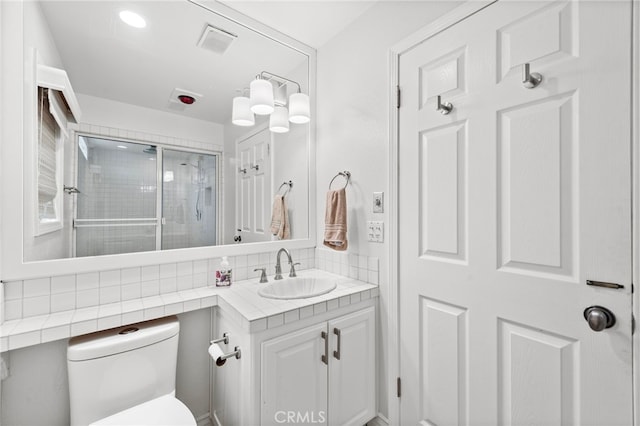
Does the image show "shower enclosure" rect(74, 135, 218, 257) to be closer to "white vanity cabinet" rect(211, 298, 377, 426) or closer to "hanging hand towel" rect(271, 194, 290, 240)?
"hanging hand towel" rect(271, 194, 290, 240)

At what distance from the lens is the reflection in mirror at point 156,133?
47.9 inches

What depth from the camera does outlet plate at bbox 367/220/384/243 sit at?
155 centimetres

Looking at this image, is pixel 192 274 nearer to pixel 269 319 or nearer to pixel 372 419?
pixel 269 319

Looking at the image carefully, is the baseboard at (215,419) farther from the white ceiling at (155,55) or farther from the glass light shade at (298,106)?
the glass light shade at (298,106)

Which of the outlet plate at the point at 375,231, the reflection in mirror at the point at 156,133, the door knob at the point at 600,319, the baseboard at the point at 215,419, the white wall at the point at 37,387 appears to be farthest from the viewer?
the outlet plate at the point at 375,231

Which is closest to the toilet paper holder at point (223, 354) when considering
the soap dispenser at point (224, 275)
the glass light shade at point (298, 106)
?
the soap dispenser at point (224, 275)

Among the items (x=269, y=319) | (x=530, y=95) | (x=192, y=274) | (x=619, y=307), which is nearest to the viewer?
(x=619, y=307)

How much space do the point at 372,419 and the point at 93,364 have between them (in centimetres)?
138

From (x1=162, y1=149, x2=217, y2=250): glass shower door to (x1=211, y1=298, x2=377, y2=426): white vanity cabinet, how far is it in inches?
17.4

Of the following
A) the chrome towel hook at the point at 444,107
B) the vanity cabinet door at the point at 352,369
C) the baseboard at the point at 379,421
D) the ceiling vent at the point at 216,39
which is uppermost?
the ceiling vent at the point at 216,39

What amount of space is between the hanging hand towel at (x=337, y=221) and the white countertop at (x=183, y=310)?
0.85 ft

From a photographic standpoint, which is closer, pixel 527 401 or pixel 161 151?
pixel 527 401

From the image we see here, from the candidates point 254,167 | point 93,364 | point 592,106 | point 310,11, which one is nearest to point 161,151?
point 254,167

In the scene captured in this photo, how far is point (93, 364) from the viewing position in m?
1.07
